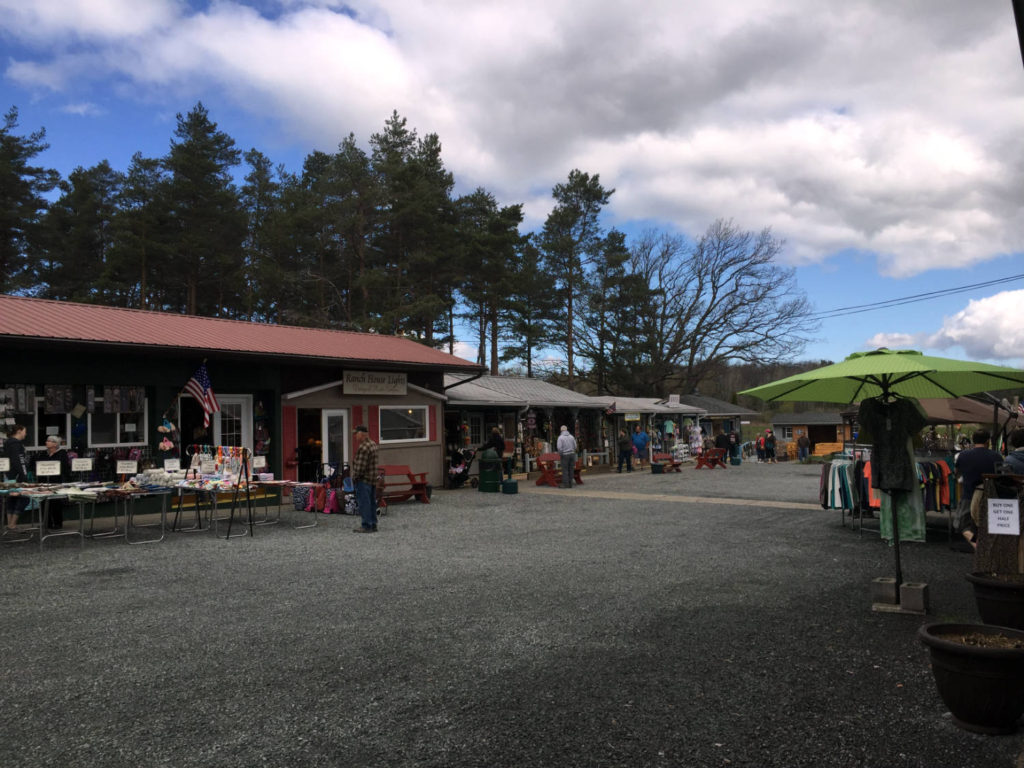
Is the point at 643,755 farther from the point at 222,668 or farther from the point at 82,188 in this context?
the point at 82,188

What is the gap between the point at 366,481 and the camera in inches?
435

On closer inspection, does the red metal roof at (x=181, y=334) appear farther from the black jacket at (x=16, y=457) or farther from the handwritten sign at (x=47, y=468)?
the handwritten sign at (x=47, y=468)

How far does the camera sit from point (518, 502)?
50.1 feet

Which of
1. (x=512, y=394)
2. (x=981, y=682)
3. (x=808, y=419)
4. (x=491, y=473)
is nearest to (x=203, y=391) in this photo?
(x=491, y=473)

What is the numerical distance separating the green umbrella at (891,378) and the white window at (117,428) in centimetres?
1068

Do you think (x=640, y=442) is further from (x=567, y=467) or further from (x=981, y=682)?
(x=981, y=682)

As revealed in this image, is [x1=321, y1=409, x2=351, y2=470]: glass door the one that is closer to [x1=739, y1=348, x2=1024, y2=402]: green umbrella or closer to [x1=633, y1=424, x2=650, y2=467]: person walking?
[x1=739, y1=348, x2=1024, y2=402]: green umbrella

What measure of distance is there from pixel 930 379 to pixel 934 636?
4307mm

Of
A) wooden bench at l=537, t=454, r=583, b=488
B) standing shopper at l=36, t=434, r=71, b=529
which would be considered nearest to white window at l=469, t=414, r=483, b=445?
wooden bench at l=537, t=454, r=583, b=488

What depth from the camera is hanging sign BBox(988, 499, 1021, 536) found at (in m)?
4.92

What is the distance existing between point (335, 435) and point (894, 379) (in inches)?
461

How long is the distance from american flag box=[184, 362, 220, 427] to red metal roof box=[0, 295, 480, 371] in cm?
49

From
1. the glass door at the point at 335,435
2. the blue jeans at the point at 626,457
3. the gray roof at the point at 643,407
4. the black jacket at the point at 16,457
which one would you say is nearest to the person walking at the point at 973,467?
the glass door at the point at 335,435

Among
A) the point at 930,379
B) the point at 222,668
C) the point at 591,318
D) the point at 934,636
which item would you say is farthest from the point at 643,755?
the point at 591,318
